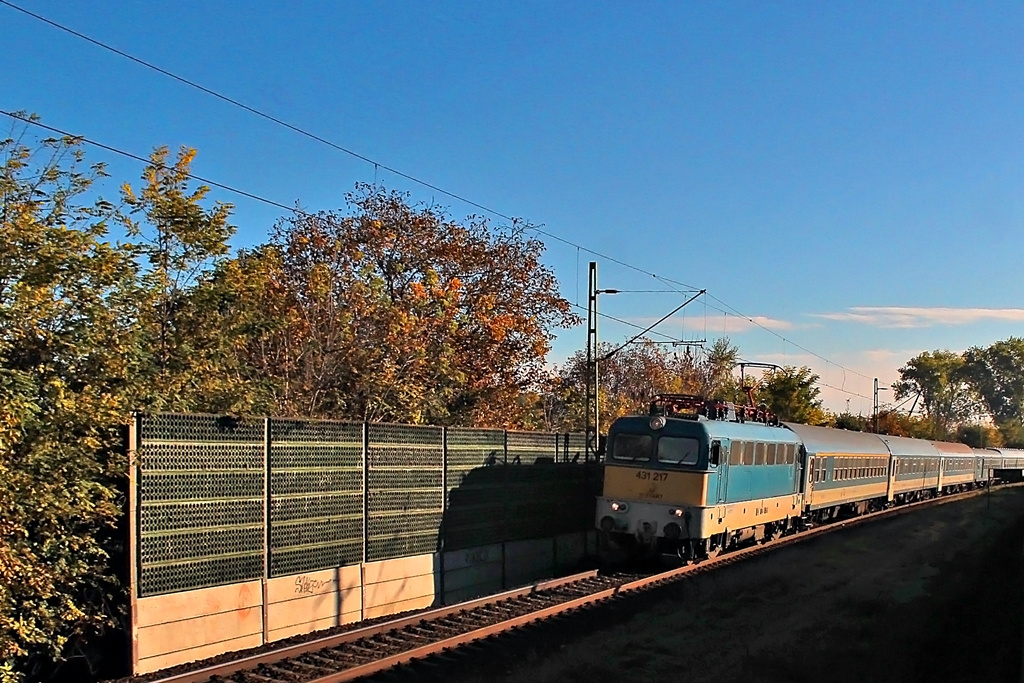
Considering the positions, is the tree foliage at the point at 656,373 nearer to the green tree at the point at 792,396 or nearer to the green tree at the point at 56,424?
the green tree at the point at 792,396

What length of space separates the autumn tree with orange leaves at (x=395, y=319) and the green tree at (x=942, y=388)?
389 ft

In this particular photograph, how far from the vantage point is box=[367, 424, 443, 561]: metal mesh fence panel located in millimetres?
16047

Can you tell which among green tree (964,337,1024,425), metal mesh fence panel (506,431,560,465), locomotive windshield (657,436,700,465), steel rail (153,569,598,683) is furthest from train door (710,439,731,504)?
green tree (964,337,1024,425)

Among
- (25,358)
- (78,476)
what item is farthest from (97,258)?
(78,476)

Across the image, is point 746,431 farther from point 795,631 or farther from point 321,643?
point 321,643

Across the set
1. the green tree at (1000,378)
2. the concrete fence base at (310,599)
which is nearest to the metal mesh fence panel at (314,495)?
the concrete fence base at (310,599)

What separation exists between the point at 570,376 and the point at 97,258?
47.7m

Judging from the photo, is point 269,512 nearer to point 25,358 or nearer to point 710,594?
point 25,358

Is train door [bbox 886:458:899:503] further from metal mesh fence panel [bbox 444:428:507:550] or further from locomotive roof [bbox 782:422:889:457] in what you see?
metal mesh fence panel [bbox 444:428:507:550]

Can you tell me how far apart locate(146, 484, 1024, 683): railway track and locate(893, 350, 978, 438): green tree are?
12716 cm

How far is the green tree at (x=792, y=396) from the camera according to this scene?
6081cm

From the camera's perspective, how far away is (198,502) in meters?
12.2

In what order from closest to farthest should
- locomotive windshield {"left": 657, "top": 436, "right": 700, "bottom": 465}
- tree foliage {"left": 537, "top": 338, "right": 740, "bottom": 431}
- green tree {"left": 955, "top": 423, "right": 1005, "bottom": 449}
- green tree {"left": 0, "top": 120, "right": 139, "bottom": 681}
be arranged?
green tree {"left": 0, "top": 120, "right": 139, "bottom": 681} < locomotive windshield {"left": 657, "top": 436, "right": 700, "bottom": 465} < tree foliage {"left": 537, "top": 338, "right": 740, "bottom": 431} < green tree {"left": 955, "top": 423, "right": 1005, "bottom": 449}


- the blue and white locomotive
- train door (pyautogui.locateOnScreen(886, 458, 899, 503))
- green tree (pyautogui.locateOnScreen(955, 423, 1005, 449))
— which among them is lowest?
green tree (pyautogui.locateOnScreen(955, 423, 1005, 449))
